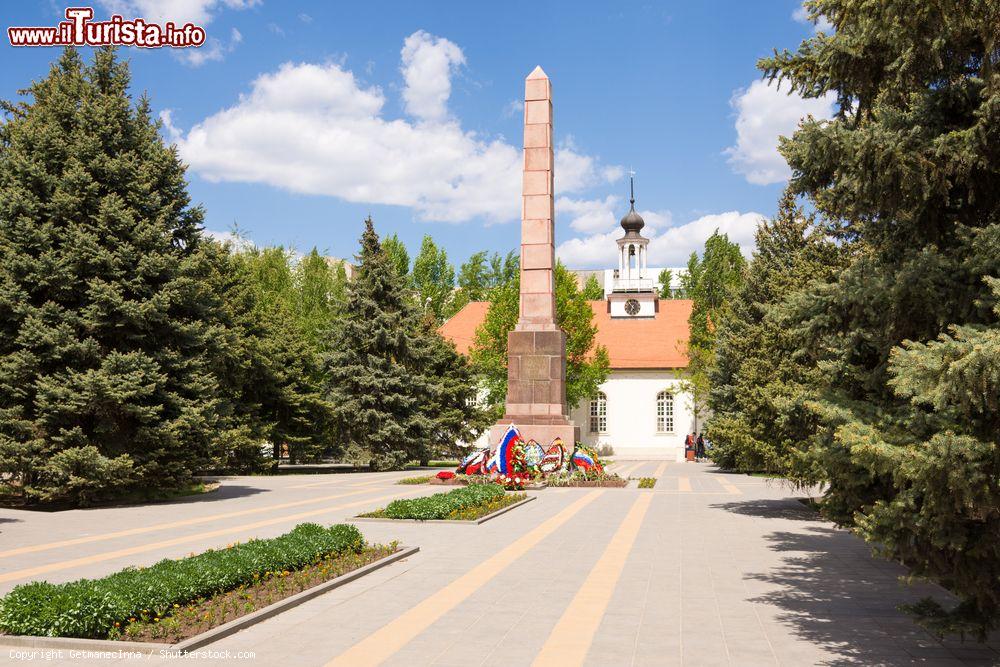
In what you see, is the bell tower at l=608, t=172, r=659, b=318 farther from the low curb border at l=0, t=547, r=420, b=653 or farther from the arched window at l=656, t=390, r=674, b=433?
the low curb border at l=0, t=547, r=420, b=653

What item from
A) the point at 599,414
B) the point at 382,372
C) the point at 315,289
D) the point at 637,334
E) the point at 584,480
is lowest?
the point at 584,480

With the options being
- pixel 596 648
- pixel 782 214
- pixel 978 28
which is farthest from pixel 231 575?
pixel 782 214

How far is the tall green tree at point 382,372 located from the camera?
107 feet

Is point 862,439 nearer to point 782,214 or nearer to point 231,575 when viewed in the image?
point 231,575

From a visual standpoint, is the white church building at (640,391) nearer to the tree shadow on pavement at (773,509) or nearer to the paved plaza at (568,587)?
the tree shadow on pavement at (773,509)

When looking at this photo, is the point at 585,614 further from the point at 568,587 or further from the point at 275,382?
the point at 275,382

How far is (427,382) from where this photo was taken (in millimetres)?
34969

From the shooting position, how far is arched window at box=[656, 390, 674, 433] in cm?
5122

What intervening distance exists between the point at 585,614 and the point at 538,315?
1683 cm

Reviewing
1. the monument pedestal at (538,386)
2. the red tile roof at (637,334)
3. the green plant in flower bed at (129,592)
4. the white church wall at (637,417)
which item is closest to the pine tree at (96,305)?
the monument pedestal at (538,386)

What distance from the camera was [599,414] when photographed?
5266 centimetres

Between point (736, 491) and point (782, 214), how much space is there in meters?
7.60

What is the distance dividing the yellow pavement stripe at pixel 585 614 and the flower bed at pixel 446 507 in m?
3.43
